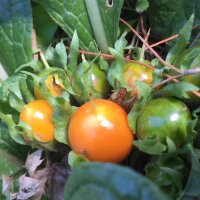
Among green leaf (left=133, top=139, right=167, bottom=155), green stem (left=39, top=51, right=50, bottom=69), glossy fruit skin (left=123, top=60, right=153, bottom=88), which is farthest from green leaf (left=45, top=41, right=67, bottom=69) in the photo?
green leaf (left=133, top=139, right=167, bottom=155)

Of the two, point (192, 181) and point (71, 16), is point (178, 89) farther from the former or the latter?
point (71, 16)

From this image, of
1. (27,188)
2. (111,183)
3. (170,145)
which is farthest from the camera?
(27,188)

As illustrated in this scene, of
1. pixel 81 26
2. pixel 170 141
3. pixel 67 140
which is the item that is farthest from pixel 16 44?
pixel 170 141

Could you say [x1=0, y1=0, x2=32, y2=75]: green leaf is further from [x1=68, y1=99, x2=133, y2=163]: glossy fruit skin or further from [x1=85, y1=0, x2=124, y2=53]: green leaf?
[x1=68, y1=99, x2=133, y2=163]: glossy fruit skin

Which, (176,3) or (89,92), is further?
(176,3)

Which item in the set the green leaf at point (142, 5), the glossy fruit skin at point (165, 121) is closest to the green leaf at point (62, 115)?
the glossy fruit skin at point (165, 121)

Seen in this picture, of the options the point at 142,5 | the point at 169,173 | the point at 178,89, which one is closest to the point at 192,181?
the point at 169,173

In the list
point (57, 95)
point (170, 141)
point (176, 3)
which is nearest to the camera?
point (170, 141)

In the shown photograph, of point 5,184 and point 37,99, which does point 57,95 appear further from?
point 5,184
